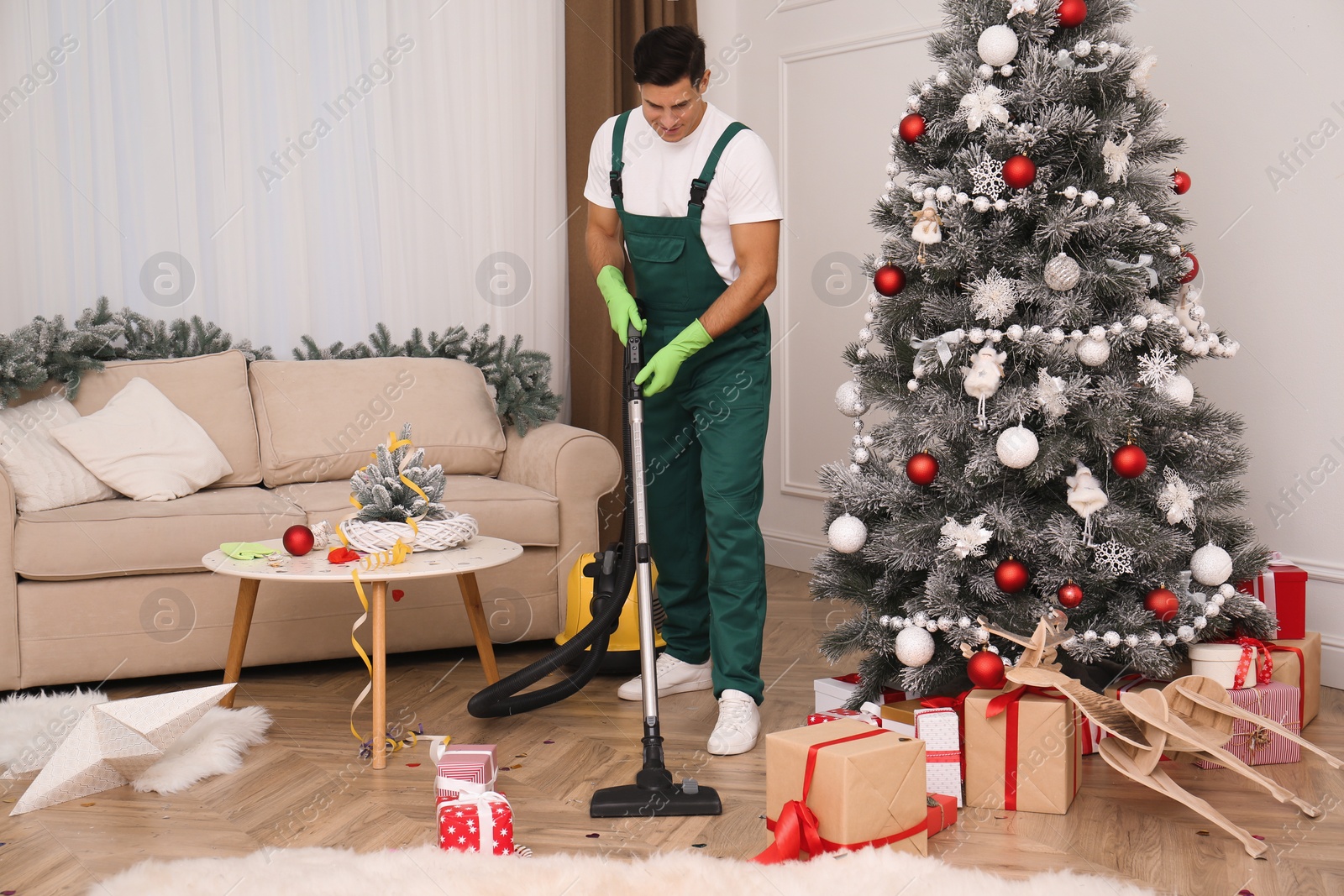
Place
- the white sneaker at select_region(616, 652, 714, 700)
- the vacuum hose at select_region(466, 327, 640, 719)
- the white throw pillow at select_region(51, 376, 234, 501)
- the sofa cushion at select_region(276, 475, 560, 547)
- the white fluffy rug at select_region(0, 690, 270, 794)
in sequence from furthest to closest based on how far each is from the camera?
1. the sofa cushion at select_region(276, 475, 560, 547)
2. the white throw pillow at select_region(51, 376, 234, 501)
3. the white sneaker at select_region(616, 652, 714, 700)
4. the vacuum hose at select_region(466, 327, 640, 719)
5. the white fluffy rug at select_region(0, 690, 270, 794)

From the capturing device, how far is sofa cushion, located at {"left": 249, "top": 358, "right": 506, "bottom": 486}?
325cm

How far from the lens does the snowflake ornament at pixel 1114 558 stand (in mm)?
2230

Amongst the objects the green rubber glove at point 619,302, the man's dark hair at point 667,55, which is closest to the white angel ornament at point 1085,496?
the green rubber glove at point 619,302

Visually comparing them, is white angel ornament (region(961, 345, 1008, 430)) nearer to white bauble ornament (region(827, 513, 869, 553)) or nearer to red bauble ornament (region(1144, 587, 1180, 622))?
white bauble ornament (region(827, 513, 869, 553))

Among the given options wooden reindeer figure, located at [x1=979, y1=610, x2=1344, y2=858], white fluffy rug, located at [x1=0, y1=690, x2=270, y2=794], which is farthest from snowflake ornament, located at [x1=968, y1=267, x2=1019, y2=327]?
white fluffy rug, located at [x1=0, y1=690, x2=270, y2=794]

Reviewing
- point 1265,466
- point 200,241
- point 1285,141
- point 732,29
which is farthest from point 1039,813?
point 732,29

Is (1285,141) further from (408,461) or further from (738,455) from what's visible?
(408,461)

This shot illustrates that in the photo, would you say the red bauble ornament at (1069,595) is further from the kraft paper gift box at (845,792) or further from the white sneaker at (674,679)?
the white sneaker at (674,679)

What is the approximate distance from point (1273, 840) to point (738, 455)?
1.22 metres

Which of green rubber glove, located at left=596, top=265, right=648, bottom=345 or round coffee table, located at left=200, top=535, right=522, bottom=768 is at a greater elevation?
green rubber glove, located at left=596, top=265, right=648, bottom=345

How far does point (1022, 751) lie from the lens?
2.03 meters

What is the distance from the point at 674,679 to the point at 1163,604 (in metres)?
1.13

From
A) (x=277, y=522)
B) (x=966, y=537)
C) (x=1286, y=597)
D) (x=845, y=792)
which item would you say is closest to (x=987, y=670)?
(x=966, y=537)

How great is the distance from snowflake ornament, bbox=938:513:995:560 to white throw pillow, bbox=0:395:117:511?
210cm
